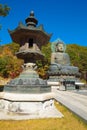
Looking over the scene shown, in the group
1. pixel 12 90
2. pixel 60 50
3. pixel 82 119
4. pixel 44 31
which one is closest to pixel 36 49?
pixel 44 31

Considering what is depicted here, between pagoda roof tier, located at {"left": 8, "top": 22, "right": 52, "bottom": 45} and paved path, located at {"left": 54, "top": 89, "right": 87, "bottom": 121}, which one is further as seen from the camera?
pagoda roof tier, located at {"left": 8, "top": 22, "right": 52, "bottom": 45}

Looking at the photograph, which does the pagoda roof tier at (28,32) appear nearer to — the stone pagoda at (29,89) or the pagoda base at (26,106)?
the stone pagoda at (29,89)

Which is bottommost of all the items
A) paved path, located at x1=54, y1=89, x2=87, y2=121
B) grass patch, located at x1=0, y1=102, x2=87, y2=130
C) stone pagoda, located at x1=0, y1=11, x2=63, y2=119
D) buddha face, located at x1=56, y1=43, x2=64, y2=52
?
grass patch, located at x1=0, y1=102, x2=87, y2=130

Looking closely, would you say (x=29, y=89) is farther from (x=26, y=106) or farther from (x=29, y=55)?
(x=29, y=55)

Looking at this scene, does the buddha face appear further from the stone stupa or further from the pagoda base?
the pagoda base

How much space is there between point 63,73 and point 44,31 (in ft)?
34.2

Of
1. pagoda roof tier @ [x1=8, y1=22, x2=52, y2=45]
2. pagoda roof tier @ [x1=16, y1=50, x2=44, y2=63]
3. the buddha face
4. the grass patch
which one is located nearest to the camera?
the grass patch

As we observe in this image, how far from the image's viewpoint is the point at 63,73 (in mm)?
16828

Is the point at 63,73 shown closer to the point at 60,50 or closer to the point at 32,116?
the point at 60,50

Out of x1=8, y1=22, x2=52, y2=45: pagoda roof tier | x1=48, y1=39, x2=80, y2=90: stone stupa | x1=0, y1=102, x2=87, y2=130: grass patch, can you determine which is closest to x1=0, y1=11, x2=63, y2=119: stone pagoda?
x1=8, y1=22, x2=52, y2=45: pagoda roof tier

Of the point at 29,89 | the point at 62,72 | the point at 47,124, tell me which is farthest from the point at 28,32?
the point at 62,72

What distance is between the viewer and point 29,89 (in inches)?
224

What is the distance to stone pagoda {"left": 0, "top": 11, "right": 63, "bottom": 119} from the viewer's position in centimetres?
541

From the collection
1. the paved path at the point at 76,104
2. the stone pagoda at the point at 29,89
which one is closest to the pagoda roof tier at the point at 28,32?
the stone pagoda at the point at 29,89
